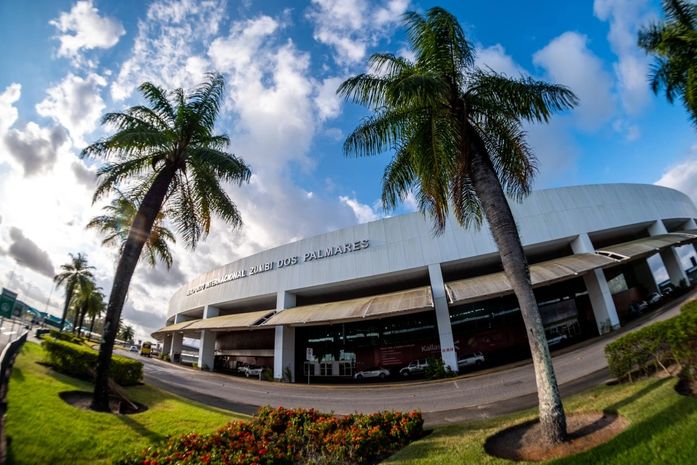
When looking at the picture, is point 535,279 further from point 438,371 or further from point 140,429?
point 140,429

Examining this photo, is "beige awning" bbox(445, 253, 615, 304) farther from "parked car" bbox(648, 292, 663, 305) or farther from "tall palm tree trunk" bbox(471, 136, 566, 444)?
"parked car" bbox(648, 292, 663, 305)

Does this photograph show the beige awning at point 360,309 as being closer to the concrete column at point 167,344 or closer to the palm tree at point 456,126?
the palm tree at point 456,126

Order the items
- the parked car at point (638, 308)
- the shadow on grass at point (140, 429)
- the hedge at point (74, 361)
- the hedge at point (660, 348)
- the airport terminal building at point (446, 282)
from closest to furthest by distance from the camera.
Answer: the hedge at point (660, 348) → the shadow on grass at point (140, 429) → the hedge at point (74, 361) → the airport terminal building at point (446, 282) → the parked car at point (638, 308)

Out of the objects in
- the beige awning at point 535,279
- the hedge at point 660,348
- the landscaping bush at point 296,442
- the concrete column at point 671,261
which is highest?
the concrete column at point 671,261

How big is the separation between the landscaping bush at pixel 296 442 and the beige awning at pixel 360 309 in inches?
470

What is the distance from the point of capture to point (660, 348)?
307 inches

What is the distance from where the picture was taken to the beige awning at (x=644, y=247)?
73.7 ft

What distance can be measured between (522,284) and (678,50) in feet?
45.4

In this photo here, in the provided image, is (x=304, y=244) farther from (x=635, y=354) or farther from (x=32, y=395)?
(x=635, y=354)

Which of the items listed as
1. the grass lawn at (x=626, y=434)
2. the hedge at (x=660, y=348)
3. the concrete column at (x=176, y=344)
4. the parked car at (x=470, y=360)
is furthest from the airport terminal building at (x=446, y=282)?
the concrete column at (x=176, y=344)

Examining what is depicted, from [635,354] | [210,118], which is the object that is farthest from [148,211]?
[635,354]

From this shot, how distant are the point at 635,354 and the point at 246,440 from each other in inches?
416

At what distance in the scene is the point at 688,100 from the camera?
37.7ft

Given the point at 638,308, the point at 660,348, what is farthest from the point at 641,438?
the point at 638,308
